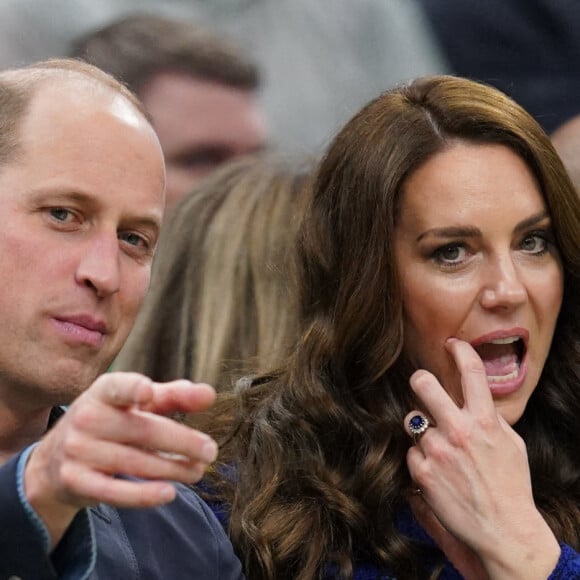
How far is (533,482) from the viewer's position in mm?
2387

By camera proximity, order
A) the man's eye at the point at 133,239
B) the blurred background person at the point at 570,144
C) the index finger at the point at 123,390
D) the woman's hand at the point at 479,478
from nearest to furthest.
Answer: the index finger at the point at 123,390 → the man's eye at the point at 133,239 → the woman's hand at the point at 479,478 → the blurred background person at the point at 570,144

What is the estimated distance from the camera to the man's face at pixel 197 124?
121 inches

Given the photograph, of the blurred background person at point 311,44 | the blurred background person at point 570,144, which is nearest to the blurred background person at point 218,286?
the blurred background person at point 311,44

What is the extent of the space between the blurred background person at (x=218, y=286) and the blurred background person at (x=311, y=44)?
0.18m

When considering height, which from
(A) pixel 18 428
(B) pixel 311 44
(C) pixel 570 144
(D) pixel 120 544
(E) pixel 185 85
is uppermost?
(B) pixel 311 44

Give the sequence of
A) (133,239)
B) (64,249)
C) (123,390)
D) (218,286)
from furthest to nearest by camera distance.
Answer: (218,286), (133,239), (64,249), (123,390)

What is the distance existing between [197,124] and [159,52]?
0.20 m

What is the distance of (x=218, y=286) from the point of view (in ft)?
10.0

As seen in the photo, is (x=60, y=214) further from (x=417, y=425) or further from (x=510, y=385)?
(x=510, y=385)

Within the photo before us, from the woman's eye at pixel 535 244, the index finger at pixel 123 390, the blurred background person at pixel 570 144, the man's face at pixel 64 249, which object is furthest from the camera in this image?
the blurred background person at pixel 570 144

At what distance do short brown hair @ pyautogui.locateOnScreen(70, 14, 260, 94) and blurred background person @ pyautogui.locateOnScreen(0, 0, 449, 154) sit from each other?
1.1 inches

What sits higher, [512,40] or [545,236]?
Answer: [512,40]

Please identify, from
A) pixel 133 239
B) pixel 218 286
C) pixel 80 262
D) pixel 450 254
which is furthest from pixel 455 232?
pixel 218 286

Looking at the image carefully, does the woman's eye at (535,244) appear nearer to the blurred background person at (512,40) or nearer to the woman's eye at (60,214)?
the woman's eye at (60,214)
